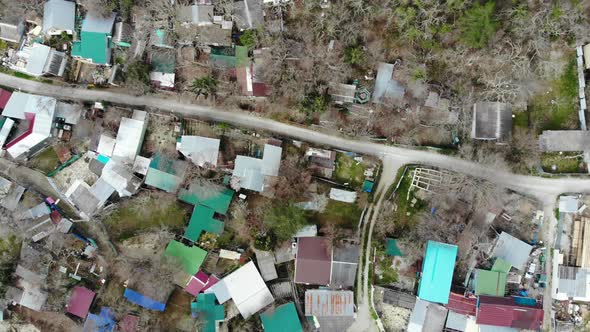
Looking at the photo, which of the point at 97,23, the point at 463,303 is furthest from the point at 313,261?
the point at 97,23

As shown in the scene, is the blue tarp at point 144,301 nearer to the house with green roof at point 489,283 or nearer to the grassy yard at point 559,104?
the house with green roof at point 489,283


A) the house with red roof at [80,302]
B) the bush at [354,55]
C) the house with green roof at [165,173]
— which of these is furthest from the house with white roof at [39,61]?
the bush at [354,55]

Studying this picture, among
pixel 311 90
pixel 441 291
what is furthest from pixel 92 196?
pixel 441 291

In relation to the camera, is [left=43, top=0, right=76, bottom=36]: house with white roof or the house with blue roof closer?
the house with blue roof

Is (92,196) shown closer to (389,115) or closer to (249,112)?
(249,112)

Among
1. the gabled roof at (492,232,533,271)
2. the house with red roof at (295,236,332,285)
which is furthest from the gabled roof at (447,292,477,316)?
the house with red roof at (295,236,332,285)

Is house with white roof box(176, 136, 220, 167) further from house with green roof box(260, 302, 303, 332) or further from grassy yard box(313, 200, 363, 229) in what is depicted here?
house with green roof box(260, 302, 303, 332)
